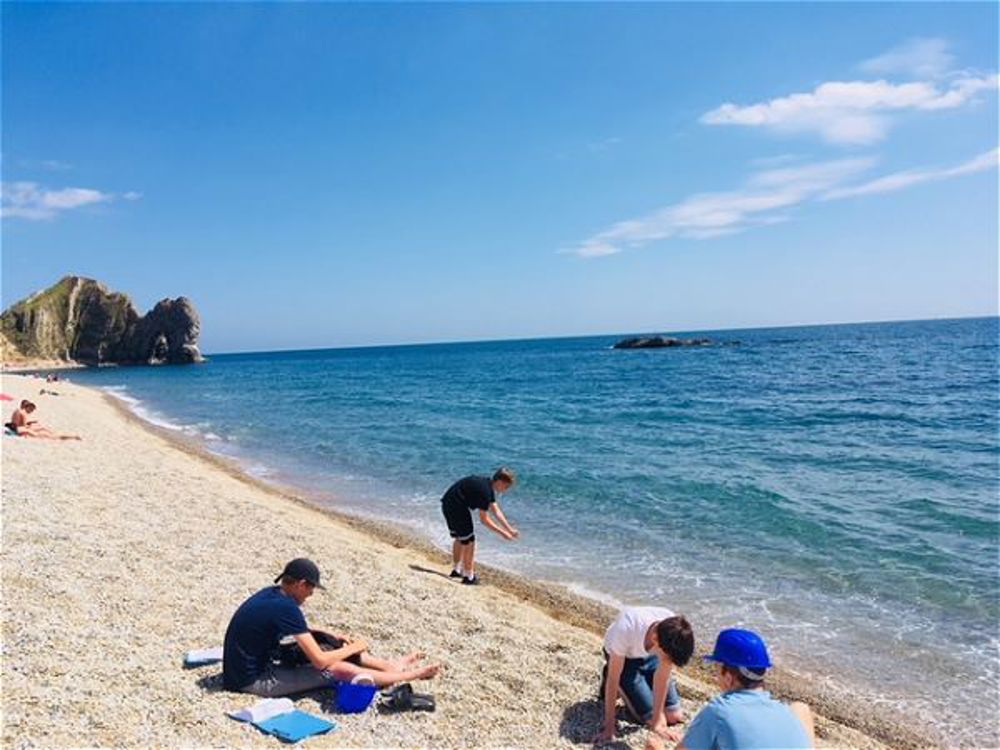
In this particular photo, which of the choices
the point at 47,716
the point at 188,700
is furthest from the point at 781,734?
the point at 47,716

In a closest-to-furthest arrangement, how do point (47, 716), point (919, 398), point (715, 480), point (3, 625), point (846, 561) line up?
point (47, 716) → point (3, 625) → point (846, 561) → point (715, 480) → point (919, 398)

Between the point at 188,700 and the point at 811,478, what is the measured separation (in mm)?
16611

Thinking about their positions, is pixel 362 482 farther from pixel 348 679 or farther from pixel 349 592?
pixel 348 679

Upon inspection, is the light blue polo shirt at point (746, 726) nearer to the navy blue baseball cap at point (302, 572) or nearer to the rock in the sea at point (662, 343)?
the navy blue baseball cap at point (302, 572)

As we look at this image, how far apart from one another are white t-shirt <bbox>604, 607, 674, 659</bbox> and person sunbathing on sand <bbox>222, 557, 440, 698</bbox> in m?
2.00

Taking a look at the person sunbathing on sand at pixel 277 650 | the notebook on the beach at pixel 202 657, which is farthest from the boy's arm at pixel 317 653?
the notebook on the beach at pixel 202 657

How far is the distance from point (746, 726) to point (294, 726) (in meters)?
3.44

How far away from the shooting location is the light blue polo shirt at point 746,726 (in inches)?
147

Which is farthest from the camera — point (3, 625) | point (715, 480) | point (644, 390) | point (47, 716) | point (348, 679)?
point (644, 390)

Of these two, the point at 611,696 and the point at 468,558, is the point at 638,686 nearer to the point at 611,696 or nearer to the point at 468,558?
the point at 611,696

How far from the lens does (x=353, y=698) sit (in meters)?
5.64

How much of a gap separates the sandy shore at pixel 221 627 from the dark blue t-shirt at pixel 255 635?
0.73 feet

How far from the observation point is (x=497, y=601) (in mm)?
9422

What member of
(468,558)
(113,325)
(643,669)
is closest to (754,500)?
(468,558)
